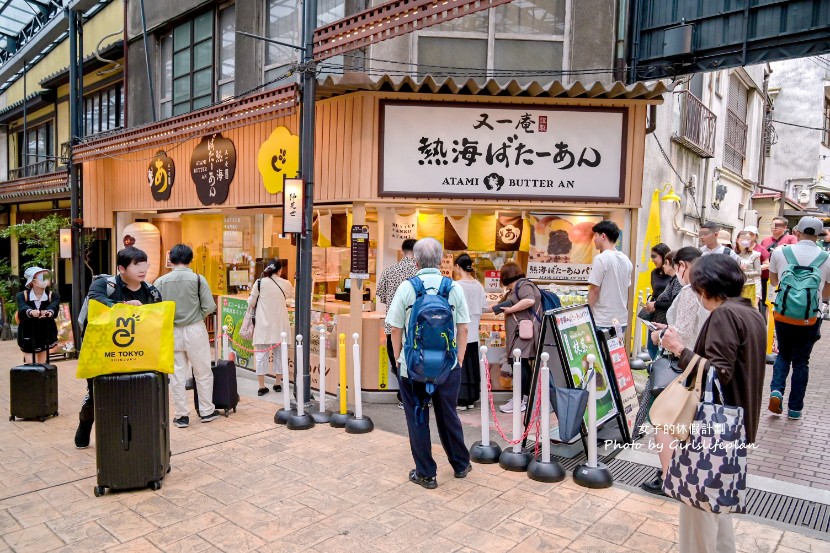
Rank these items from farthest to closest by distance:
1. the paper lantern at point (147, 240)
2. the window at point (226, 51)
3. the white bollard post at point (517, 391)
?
1. the paper lantern at point (147, 240)
2. the window at point (226, 51)
3. the white bollard post at point (517, 391)

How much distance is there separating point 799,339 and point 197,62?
41.5 feet

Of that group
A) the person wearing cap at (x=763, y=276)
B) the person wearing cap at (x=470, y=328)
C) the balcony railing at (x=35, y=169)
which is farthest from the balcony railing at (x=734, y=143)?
the balcony railing at (x=35, y=169)

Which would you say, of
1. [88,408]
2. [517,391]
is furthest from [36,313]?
[517,391]

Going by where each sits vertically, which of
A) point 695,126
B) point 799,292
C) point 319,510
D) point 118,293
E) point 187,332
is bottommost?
point 319,510

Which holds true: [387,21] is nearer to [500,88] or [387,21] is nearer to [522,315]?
[500,88]

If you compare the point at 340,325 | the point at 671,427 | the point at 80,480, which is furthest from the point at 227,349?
the point at 671,427

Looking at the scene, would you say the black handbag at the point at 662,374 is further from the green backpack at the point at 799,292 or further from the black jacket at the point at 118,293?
the black jacket at the point at 118,293

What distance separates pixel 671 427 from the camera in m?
3.19

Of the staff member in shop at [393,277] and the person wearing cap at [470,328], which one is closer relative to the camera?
the person wearing cap at [470,328]

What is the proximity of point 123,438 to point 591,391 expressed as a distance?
4113mm

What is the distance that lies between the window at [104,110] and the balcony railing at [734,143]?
17.0 m

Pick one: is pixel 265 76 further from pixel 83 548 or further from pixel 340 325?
pixel 83 548

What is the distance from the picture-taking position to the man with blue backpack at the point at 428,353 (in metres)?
4.75

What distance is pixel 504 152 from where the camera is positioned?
786cm
